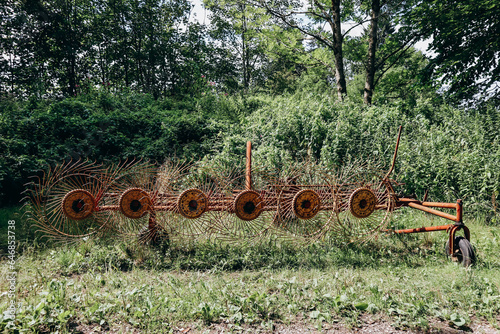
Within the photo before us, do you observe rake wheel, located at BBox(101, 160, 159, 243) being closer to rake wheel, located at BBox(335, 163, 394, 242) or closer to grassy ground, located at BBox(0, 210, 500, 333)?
grassy ground, located at BBox(0, 210, 500, 333)

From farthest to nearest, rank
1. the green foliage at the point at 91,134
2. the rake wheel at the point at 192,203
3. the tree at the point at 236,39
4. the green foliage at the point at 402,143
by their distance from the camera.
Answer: the tree at the point at 236,39 → the green foliage at the point at 91,134 → the green foliage at the point at 402,143 → the rake wheel at the point at 192,203

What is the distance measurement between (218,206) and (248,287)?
1.05m

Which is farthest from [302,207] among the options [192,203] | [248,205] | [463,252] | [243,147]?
[243,147]

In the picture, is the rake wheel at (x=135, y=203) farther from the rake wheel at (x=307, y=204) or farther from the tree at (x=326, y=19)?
the tree at (x=326, y=19)

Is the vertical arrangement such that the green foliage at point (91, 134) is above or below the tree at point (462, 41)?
below

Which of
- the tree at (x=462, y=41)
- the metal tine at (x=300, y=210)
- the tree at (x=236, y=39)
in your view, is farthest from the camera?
the tree at (x=236, y=39)

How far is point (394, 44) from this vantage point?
1018 cm

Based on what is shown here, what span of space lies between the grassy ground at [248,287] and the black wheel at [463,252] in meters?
0.10

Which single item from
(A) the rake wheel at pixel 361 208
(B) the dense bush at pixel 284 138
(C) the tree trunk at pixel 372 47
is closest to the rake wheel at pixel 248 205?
(A) the rake wheel at pixel 361 208

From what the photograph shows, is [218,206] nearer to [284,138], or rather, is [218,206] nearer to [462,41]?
[284,138]

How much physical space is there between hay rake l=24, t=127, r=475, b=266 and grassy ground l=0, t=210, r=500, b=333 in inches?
10.9

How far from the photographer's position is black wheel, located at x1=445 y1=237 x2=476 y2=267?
11.5ft

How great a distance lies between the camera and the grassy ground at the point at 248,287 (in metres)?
2.61

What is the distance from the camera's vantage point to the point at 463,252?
3557mm
